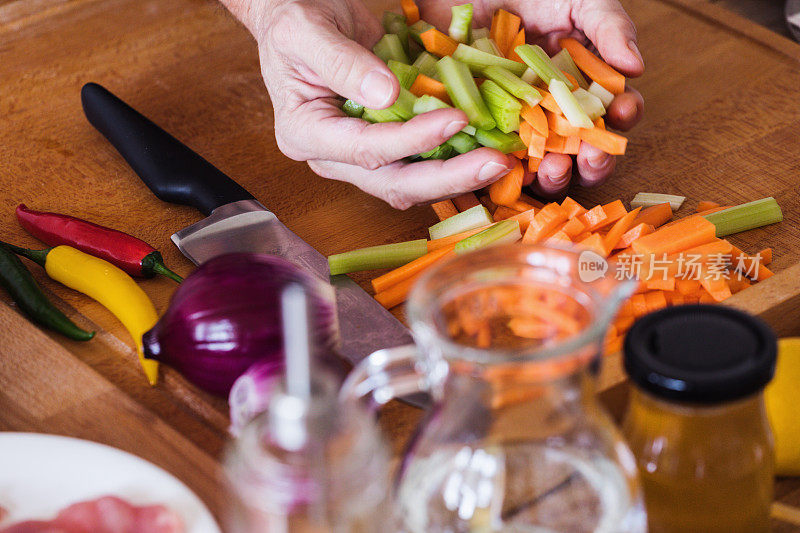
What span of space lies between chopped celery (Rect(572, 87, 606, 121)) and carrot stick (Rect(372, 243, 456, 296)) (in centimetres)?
39

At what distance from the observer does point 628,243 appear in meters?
1.51

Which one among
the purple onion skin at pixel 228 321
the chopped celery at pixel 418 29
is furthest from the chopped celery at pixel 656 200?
the purple onion skin at pixel 228 321

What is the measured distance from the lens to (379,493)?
0.74 metres

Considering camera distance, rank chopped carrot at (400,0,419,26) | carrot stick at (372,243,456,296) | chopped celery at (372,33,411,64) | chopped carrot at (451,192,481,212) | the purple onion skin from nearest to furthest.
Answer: the purple onion skin, carrot stick at (372,243,456,296), chopped carrot at (451,192,481,212), chopped celery at (372,33,411,64), chopped carrot at (400,0,419,26)

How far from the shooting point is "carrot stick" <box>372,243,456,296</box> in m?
1.50

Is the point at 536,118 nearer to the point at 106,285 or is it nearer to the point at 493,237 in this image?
the point at 493,237

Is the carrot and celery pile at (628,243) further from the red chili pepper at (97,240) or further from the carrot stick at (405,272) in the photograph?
the red chili pepper at (97,240)

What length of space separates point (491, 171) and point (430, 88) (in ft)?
0.69

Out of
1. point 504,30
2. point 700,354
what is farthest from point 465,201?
point 700,354

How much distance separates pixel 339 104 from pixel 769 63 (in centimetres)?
104

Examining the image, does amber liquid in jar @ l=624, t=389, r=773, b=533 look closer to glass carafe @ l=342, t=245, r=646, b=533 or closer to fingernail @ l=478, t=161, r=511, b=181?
glass carafe @ l=342, t=245, r=646, b=533

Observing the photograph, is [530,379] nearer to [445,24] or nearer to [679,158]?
[679,158]

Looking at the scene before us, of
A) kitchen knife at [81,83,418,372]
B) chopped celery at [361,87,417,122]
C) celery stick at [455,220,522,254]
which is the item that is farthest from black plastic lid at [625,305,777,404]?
chopped celery at [361,87,417,122]

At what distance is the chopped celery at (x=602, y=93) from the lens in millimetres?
1712
